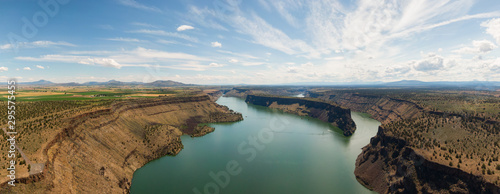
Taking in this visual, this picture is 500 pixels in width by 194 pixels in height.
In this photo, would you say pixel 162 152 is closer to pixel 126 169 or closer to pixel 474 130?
pixel 126 169

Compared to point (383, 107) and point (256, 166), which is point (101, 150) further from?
point (383, 107)

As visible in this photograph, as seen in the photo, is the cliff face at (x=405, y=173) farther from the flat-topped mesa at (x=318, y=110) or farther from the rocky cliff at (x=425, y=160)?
the flat-topped mesa at (x=318, y=110)

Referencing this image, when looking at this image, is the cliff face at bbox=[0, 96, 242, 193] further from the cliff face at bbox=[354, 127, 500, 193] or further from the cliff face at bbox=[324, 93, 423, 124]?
the cliff face at bbox=[324, 93, 423, 124]

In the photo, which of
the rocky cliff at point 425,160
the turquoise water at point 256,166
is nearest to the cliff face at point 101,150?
the turquoise water at point 256,166

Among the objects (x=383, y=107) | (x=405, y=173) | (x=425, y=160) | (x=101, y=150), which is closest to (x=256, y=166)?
(x=405, y=173)

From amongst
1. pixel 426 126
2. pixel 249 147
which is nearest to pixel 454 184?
pixel 426 126

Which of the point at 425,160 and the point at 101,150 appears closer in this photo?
the point at 425,160
